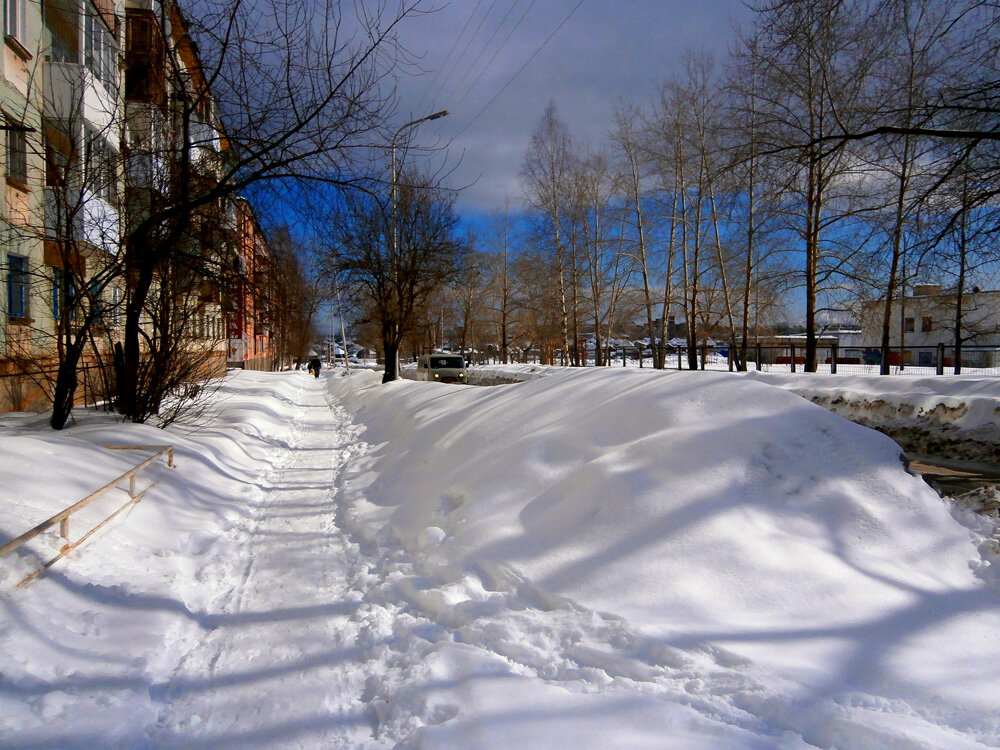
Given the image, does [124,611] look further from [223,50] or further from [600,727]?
[223,50]

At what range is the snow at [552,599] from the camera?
8.82 ft

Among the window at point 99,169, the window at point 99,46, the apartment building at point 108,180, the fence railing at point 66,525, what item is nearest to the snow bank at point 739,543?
the fence railing at point 66,525

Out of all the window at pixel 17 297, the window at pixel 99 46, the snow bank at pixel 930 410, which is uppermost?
the window at pixel 99 46

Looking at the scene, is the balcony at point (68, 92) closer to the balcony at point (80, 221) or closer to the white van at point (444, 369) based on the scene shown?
the balcony at point (80, 221)

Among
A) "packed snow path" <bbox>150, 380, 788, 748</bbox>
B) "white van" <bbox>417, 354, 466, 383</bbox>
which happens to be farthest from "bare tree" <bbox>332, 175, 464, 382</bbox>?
"packed snow path" <bbox>150, 380, 788, 748</bbox>

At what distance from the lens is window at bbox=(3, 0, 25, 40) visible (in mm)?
11672

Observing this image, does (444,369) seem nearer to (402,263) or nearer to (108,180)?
(402,263)

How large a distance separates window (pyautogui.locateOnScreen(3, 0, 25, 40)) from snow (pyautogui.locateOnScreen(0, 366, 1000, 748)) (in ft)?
36.6

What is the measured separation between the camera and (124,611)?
3631mm

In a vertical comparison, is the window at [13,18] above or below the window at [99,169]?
above

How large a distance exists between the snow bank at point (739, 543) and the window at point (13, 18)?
12.8 metres

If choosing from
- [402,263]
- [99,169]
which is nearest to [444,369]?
[402,263]

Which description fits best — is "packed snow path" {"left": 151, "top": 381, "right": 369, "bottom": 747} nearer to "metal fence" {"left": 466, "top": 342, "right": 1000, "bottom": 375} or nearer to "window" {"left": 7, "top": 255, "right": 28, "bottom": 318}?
"window" {"left": 7, "top": 255, "right": 28, "bottom": 318}

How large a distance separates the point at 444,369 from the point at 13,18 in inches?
760
